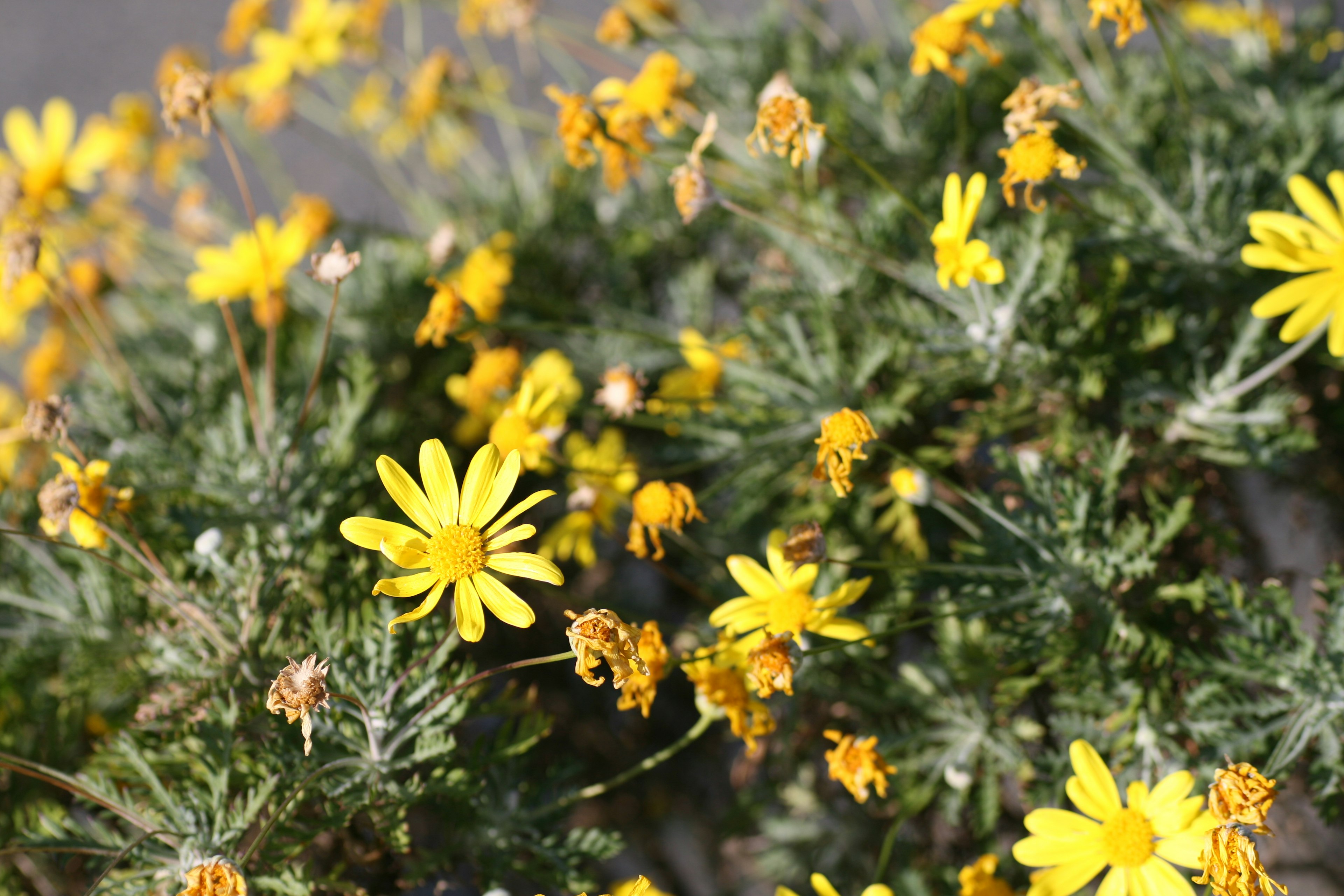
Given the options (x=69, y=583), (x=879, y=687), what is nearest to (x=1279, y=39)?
(x=879, y=687)

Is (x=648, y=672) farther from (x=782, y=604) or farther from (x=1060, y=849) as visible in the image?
(x=1060, y=849)

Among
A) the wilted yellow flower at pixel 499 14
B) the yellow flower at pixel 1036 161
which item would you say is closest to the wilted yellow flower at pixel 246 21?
the wilted yellow flower at pixel 499 14

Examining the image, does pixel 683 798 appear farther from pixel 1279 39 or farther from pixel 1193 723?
pixel 1279 39

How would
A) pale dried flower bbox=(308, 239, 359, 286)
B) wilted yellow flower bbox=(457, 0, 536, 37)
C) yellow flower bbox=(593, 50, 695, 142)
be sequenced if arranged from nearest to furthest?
1. pale dried flower bbox=(308, 239, 359, 286)
2. yellow flower bbox=(593, 50, 695, 142)
3. wilted yellow flower bbox=(457, 0, 536, 37)

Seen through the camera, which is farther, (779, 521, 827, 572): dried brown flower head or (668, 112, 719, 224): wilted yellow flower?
(668, 112, 719, 224): wilted yellow flower

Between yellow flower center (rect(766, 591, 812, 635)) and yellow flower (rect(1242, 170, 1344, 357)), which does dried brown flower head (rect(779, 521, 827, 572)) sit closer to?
yellow flower center (rect(766, 591, 812, 635))

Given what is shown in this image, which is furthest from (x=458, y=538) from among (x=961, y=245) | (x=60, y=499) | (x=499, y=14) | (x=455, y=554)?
(x=499, y=14)

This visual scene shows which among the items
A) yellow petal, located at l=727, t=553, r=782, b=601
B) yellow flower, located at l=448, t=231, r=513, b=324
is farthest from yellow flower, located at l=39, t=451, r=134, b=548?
yellow petal, located at l=727, t=553, r=782, b=601
